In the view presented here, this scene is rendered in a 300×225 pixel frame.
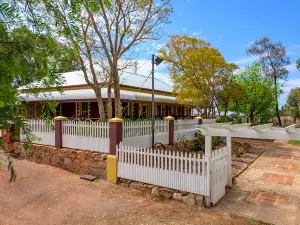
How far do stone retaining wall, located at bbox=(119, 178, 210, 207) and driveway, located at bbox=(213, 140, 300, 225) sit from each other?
0.41 meters

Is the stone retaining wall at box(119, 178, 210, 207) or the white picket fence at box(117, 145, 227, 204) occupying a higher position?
the white picket fence at box(117, 145, 227, 204)

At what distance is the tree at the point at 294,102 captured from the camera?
1390 inches

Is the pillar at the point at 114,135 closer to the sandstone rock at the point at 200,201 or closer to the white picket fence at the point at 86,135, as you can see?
the white picket fence at the point at 86,135

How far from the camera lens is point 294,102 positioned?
3869 cm

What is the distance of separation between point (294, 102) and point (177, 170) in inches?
1552

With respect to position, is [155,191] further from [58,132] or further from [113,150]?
[58,132]

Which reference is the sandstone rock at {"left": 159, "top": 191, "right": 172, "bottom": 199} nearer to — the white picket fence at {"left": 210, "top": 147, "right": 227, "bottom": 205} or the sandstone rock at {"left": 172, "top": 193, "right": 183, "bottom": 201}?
the sandstone rock at {"left": 172, "top": 193, "right": 183, "bottom": 201}

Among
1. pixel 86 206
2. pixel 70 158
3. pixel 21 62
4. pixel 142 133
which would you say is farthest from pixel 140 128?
pixel 21 62

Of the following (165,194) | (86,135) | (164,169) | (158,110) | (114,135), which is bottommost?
(165,194)

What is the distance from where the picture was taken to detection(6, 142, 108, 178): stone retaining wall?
28.4ft

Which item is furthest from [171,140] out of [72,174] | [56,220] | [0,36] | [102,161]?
[0,36]

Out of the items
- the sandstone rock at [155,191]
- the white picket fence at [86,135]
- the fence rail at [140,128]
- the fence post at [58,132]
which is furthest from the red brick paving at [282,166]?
the fence post at [58,132]

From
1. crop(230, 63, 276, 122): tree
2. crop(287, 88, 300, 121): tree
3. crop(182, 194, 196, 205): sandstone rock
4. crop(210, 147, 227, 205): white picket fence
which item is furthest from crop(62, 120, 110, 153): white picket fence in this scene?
crop(287, 88, 300, 121): tree

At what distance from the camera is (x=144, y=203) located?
6570 millimetres
